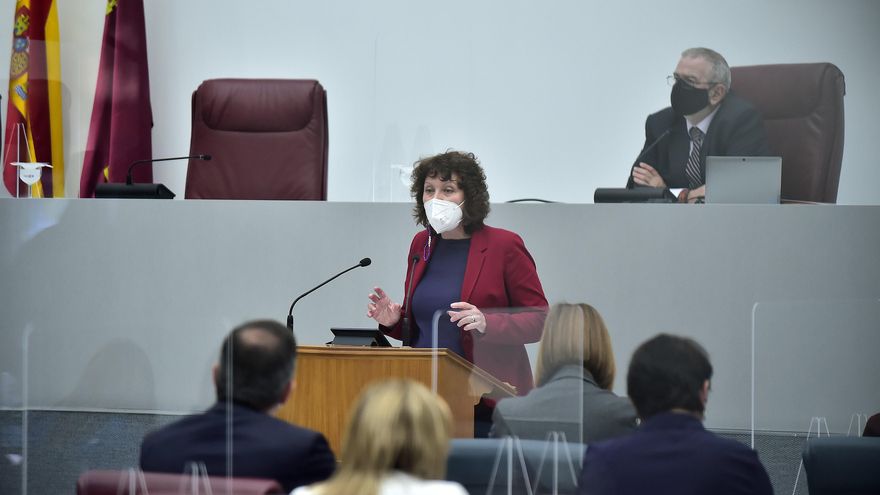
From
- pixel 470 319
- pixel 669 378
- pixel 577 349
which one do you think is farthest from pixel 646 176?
pixel 669 378

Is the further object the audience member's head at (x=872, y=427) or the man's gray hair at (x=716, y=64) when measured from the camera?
the man's gray hair at (x=716, y=64)

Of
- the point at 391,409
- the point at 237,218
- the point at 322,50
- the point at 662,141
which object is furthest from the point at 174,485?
the point at 322,50

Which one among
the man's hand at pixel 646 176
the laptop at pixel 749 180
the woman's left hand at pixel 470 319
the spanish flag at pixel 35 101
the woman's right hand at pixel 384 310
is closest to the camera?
the woman's left hand at pixel 470 319

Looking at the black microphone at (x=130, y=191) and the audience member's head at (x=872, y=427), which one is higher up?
the black microphone at (x=130, y=191)

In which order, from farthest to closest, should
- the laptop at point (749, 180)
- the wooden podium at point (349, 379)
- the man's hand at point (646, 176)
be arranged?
the man's hand at point (646, 176), the laptop at point (749, 180), the wooden podium at point (349, 379)

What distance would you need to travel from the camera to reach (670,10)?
633 cm

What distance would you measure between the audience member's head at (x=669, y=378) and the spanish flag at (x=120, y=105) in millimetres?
3675

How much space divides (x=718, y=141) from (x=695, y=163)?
0.49 ft

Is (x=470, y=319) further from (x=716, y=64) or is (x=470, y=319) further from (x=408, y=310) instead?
(x=716, y=64)

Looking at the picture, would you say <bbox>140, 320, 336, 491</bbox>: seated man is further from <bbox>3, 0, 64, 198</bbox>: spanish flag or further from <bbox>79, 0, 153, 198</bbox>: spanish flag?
<bbox>79, 0, 153, 198</bbox>: spanish flag

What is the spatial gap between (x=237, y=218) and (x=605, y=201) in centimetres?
154

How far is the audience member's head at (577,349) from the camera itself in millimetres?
2781

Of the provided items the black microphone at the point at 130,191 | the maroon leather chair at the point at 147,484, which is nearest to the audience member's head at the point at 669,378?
the maroon leather chair at the point at 147,484

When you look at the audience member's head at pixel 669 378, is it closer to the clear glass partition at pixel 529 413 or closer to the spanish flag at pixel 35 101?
the clear glass partition at pixel 529 413
